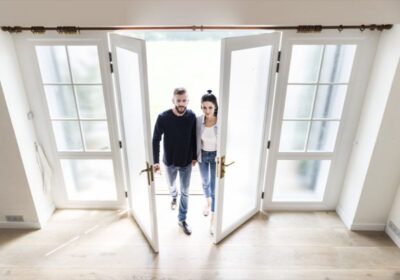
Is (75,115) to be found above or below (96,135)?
above

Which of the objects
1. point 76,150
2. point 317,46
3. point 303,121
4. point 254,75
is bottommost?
point 76,150

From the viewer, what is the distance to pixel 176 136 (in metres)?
2.61

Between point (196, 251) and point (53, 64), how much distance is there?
89.1 inches

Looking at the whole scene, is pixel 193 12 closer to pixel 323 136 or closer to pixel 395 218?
pixel 323 136

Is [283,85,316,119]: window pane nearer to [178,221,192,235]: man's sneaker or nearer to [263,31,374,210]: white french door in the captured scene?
[263,31,374,210]: white french door

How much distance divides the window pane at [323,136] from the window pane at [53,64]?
8.26 feet

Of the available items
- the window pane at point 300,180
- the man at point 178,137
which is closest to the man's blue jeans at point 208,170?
the man at point 178,137

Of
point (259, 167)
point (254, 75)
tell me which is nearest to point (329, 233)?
point (259, 167)

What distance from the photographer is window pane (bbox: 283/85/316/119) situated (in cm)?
268

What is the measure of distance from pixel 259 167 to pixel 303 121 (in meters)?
0.66

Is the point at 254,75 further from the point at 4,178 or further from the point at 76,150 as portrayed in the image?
the point at 4,178

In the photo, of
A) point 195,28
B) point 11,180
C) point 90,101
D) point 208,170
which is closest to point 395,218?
point 208,170

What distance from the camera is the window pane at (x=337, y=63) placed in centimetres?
253

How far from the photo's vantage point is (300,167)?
10.1ft
